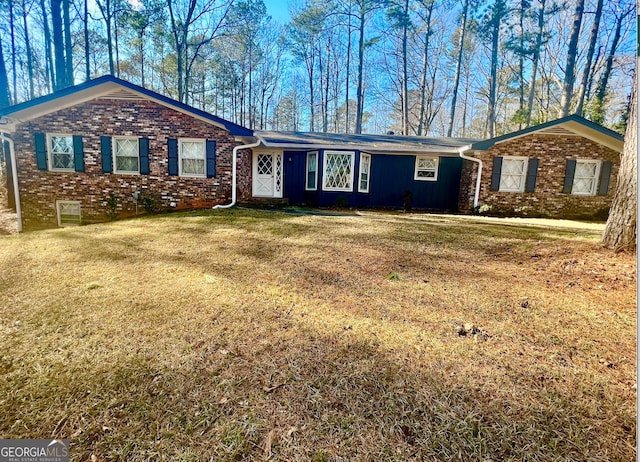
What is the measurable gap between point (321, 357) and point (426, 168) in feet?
35.3

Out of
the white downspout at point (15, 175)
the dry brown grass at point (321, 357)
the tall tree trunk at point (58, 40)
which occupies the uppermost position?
the tall tree trunk at point (58, 40)

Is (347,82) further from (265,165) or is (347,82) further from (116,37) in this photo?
(116,37)

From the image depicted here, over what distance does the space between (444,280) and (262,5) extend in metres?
19.3

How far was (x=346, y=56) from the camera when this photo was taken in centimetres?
2217

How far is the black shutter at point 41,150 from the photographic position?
30.2 feet

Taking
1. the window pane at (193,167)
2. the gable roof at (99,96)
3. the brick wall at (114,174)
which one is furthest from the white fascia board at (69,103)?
the window pane at (193,167)

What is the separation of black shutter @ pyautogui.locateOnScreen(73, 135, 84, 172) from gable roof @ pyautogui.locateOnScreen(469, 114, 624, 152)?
40.7 ft

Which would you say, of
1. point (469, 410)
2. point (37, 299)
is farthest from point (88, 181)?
point (469, 410)

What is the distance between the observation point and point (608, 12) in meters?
14.7

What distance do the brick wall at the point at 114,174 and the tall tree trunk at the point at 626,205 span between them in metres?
8.86

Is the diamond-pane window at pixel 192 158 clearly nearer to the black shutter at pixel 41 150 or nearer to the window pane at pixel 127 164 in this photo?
the window pane at pixel 127 164

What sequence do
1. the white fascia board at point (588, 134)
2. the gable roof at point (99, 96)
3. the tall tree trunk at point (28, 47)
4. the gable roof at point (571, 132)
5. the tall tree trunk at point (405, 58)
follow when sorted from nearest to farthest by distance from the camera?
1. the gable roof at point (99, 96)
2. the gable roof at point (571, 132)
3. the white fascia board at point (588, 134)
4. the tall tree trunk at point (28, 47)
5. the tall tree trunk at point (405, 58)

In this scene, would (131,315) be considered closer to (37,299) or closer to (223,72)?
(37,299)

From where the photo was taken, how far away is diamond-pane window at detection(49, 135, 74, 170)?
938 centimetres
